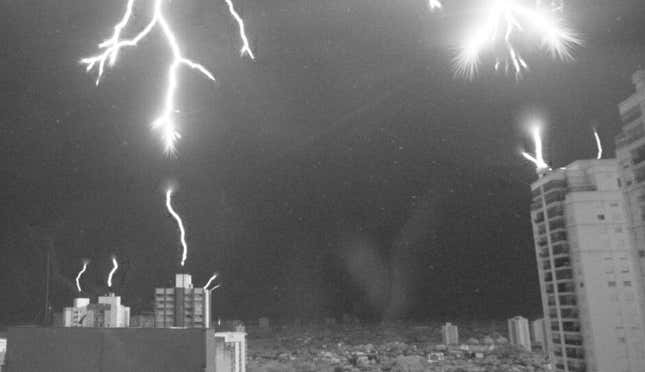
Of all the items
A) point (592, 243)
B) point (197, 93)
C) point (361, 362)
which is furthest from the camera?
point (361, 362)

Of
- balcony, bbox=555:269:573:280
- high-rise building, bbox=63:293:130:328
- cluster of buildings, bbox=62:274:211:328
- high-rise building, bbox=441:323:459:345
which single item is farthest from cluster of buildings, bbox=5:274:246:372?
high-rise building, bbox=441:323:459:345

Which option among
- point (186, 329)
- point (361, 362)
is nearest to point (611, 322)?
point (186, 329)

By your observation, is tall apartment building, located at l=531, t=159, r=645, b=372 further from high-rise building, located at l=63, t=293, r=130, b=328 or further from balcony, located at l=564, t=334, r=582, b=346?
high-rise building, located at l=63, t=293, r=130, b=328

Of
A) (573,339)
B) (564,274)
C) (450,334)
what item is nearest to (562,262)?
(564,274)

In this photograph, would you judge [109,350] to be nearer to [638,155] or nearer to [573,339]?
[638,155]

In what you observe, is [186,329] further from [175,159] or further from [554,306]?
[554,306]

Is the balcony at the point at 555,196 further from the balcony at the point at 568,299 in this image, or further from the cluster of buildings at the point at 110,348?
the cluster of buildings at the point at 110,348

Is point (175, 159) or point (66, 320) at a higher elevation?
point (175, 159)
